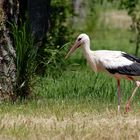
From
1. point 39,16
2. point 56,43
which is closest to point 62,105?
point 39,16

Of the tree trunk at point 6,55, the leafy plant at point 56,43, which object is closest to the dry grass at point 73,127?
the tree trunk at point 6,55

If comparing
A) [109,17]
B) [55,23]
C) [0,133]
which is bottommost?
[109,17]

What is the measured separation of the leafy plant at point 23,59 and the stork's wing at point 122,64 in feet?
3.85

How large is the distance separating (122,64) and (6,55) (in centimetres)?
181

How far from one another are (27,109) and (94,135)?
230 centimetres

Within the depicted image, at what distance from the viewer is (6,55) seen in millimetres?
13023

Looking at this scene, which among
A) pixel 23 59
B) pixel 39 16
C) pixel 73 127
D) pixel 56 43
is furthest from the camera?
pixel 56 43

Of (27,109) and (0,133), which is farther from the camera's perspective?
(27,109)

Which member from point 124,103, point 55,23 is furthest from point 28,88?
point 55,23

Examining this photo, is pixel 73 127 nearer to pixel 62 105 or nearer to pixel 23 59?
pixel 62 105

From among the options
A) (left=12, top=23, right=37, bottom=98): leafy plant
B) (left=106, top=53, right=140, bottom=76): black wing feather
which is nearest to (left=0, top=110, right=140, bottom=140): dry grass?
(left=106, top=53, right=140, bottom=76): black wing feather

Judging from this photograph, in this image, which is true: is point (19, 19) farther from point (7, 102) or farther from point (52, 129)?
point (52, 129)

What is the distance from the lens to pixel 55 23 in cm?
2028

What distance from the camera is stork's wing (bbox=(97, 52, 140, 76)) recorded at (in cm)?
1254
